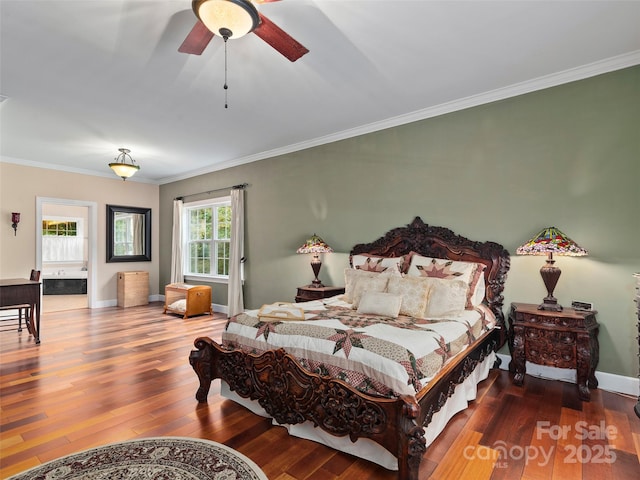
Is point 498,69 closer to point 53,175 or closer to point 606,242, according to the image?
point 606,242

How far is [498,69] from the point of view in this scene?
3070 mm

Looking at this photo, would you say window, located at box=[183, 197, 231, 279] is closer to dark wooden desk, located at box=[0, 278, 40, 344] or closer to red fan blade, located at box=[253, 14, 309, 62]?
dark wooden desk, located at box=[0, 278, 40, 344]

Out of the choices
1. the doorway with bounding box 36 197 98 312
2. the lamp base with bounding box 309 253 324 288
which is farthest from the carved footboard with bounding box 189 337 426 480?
the doorway with bounding box 36 197 98 312

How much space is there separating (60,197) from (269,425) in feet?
21.3

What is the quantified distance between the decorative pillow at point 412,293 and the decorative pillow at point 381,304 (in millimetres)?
93

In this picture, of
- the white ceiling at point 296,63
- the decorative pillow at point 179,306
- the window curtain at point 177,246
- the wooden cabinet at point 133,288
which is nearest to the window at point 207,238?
the window curtain at point 177,246

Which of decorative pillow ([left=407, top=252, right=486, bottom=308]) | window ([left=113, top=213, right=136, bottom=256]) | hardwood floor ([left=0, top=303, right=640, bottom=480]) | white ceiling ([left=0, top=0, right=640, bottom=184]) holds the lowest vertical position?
hardwood floor ([left=0, top=303, right=640, bottom=480])

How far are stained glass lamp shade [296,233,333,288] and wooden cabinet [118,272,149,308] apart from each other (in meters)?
4.38

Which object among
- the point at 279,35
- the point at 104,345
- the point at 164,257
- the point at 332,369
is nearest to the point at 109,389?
the point at 104,345

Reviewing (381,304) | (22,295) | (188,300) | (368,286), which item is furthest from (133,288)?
(381,304)

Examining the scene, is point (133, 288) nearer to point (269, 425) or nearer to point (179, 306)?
point (179, 306)

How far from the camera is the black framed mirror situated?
23.5ft

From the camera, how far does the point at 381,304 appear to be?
2918 mm

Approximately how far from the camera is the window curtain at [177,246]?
712 centimetres
